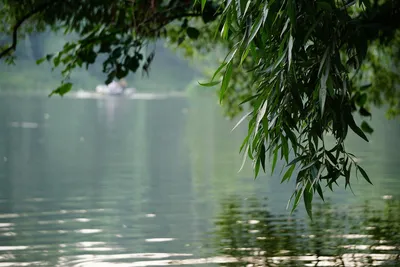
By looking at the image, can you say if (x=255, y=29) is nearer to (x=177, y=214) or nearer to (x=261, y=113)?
(x=261, y=113)

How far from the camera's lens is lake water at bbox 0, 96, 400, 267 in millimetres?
10305

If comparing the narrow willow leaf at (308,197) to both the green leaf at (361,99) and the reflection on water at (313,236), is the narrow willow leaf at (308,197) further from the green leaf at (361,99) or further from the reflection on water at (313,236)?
the green leaf at (361,99)

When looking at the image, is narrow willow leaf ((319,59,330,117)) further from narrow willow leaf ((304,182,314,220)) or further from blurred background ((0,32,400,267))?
blurred background ((0,32,400,267))

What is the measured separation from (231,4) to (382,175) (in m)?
12.5

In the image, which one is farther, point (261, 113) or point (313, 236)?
point (313, 236)

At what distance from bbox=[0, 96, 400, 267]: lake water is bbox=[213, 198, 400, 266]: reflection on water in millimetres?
11

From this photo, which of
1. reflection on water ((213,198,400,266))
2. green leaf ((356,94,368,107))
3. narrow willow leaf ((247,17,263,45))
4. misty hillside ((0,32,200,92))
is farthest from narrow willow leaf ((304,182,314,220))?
misty hillside ((0,32,200,92))

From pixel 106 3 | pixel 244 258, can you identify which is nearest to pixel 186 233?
pixel 244 258

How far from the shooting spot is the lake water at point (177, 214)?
10.3 metres

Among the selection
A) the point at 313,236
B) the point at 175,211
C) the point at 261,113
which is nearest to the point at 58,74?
the point at 175,211

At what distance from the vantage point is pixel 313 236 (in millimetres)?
11469

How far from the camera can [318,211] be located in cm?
1380

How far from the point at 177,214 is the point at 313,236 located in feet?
8.66

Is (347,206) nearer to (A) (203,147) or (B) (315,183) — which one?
(B) (315,183)
